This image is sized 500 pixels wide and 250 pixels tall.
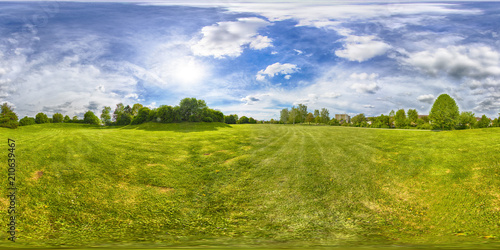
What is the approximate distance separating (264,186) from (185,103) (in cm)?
1368

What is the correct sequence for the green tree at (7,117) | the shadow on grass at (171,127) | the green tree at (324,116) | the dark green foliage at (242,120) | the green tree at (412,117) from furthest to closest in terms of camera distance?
the green tree at (324,116), the green tree at (412,117), the dark green foliage at (242,120), the shadow on grass at (171,127), the green tree at (7,117)

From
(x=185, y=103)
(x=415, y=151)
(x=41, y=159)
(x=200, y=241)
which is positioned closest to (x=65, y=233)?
(x=200, y=241)

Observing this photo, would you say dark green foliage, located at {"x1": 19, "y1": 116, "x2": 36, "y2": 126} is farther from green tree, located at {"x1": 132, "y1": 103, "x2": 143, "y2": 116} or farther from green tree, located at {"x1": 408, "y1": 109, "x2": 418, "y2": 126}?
green tree, located at {"x1": 408, "y1": 109, "x2": 418, "y2": 126}

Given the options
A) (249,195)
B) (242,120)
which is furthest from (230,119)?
(249,195)

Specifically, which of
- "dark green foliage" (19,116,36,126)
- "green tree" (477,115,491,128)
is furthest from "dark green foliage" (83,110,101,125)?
"green tree" (477,115,491,128)

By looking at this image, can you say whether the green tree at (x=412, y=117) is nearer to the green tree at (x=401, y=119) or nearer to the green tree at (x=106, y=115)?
the green tree at (x=401, y=119)

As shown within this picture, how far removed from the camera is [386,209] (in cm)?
702

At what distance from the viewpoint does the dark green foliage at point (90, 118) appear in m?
18.1

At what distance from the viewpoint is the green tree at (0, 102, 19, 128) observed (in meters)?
14.5

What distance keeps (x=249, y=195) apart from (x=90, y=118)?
17813 mm

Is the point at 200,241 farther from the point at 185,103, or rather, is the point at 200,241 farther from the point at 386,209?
the point at 185,103

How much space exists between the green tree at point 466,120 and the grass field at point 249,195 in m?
17.9

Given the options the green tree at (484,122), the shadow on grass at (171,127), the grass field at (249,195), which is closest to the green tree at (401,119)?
the green tree at (484,122)

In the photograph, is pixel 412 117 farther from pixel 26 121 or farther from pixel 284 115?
pixel 26 121
